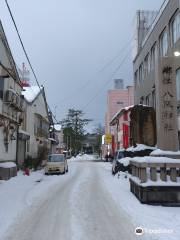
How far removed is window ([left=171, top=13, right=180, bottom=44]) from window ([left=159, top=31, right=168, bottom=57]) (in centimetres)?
245

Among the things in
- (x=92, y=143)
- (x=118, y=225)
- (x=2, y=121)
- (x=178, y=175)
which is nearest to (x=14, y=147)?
(x=2, y=121)

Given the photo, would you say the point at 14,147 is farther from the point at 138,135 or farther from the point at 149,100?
the point at 149,100

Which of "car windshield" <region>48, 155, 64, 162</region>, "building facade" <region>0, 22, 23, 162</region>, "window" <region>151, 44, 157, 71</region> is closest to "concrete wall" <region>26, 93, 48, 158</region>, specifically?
"car windshield" <region>48, 155, 64, 162</region>

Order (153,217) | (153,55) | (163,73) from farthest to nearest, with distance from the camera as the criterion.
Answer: (153,55), (163,73), (153,217)

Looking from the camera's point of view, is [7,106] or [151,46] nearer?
[7,106]

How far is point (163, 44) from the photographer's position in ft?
113

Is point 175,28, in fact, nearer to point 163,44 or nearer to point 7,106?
point 163,44

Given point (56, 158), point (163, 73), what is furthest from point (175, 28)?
point (56, 158)

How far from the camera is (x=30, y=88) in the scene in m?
47.9

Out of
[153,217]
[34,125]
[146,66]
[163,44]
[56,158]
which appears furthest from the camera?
[146,66]

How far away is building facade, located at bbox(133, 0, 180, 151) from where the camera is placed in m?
17.5

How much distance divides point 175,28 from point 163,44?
191 inches

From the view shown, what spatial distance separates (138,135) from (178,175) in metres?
16.6

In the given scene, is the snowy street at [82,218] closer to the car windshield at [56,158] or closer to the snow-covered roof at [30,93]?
the car windshield at [56,158]
